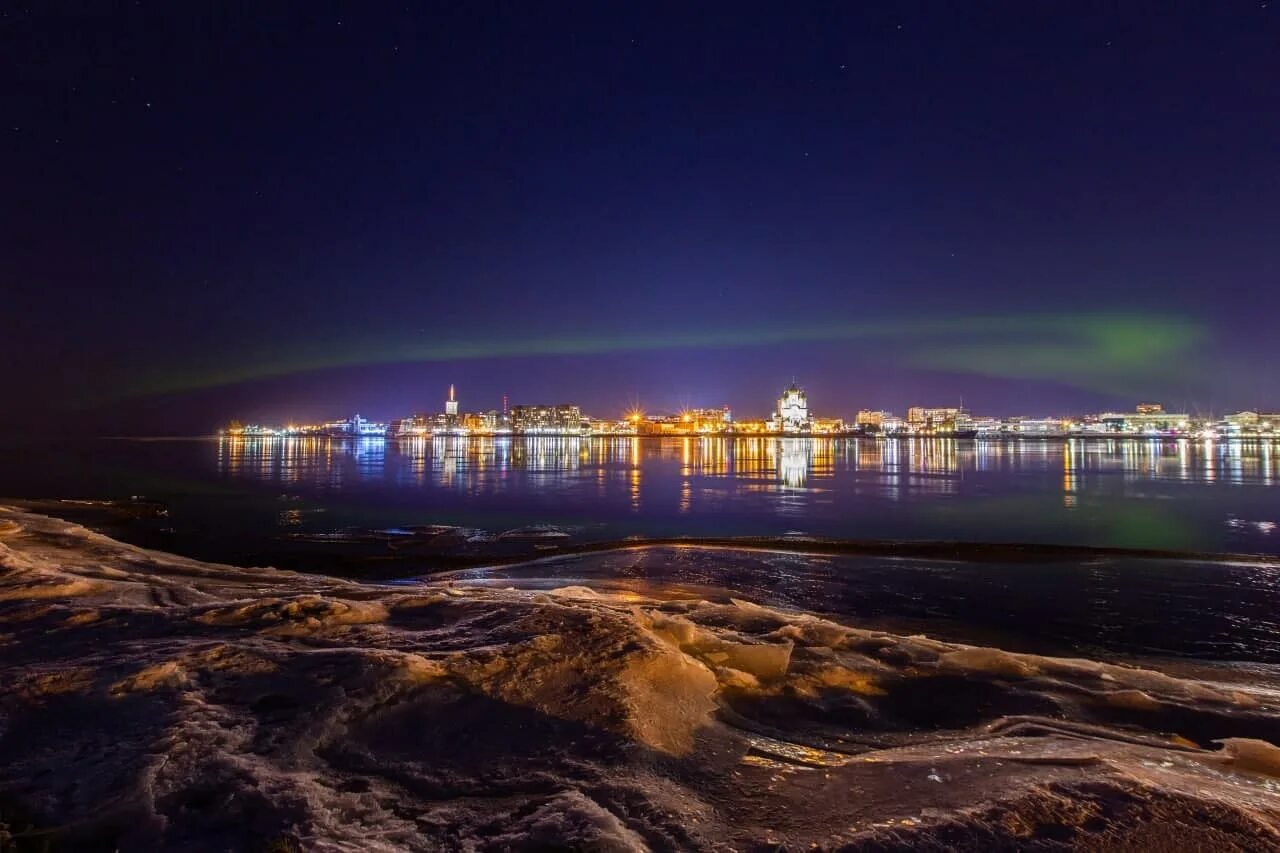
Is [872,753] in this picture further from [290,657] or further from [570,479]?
[570,479]

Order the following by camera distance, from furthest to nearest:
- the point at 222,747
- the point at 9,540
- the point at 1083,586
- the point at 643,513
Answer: the point at 643,513 → the point at 9,540 → the point at 1083,586 → the point at 222,747

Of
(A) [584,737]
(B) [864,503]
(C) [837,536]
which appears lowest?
(C) [837,536]

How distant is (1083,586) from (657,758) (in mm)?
→ 11396

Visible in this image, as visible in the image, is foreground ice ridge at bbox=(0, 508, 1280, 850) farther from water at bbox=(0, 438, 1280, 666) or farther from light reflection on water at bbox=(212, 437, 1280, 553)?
light reflection on water at bbox=(212, 437, 1280, 553)

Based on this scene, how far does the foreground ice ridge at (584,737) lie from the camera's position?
152 inches

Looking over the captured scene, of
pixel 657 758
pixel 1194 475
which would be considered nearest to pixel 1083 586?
pixel 657 758

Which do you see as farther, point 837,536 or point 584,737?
point 837,536

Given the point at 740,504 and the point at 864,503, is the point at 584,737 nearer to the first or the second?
the point at 740,504

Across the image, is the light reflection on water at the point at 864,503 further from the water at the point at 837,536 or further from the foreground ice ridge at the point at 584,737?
the foreground ice ridge at the point at 584,737

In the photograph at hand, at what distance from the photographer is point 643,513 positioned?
2714 centimetres

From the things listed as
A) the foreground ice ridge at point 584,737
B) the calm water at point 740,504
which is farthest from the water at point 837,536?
the foreground ice ridge at point 584,737

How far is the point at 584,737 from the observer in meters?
5.08

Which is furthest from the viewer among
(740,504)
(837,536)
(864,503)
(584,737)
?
(864,503)

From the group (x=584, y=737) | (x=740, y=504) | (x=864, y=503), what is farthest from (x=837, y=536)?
(x=584, y=737)
